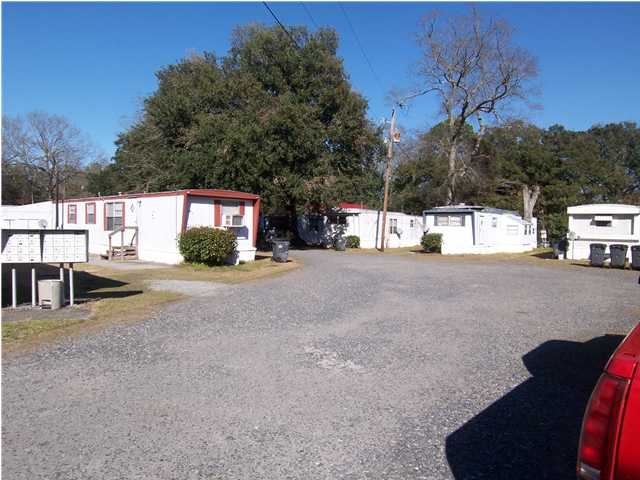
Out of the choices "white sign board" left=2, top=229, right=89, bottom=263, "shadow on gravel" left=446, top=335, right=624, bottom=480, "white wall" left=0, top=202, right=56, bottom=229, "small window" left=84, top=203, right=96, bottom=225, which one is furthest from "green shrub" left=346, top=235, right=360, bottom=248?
"shadow on gravel" left=446, top=335, right=624, bottom=480

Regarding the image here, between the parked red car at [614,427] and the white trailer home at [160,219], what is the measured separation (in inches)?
649

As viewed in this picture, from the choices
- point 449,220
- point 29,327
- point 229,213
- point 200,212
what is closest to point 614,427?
point 29,327

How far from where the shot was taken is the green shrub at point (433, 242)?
28406mm

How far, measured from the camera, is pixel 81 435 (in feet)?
12.5

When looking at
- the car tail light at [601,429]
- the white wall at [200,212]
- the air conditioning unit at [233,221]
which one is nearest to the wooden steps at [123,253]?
the white wall at [200,212]

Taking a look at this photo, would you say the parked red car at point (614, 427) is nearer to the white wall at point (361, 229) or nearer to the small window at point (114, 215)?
the small window at point (114, 215)

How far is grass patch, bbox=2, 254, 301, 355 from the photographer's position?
22.9ft

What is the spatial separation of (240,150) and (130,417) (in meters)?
23.6

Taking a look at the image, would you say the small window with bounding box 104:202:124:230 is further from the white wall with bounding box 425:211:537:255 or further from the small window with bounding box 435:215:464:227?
the small window with bounding box 435:215:464:227

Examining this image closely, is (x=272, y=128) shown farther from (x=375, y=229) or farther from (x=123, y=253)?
(x=375, y=229)

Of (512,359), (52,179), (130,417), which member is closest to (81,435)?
(130,417)

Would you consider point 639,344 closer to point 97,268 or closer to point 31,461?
point 31,461

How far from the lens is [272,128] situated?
26578 mm

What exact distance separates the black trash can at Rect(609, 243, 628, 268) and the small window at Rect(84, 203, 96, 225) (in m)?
21.0
